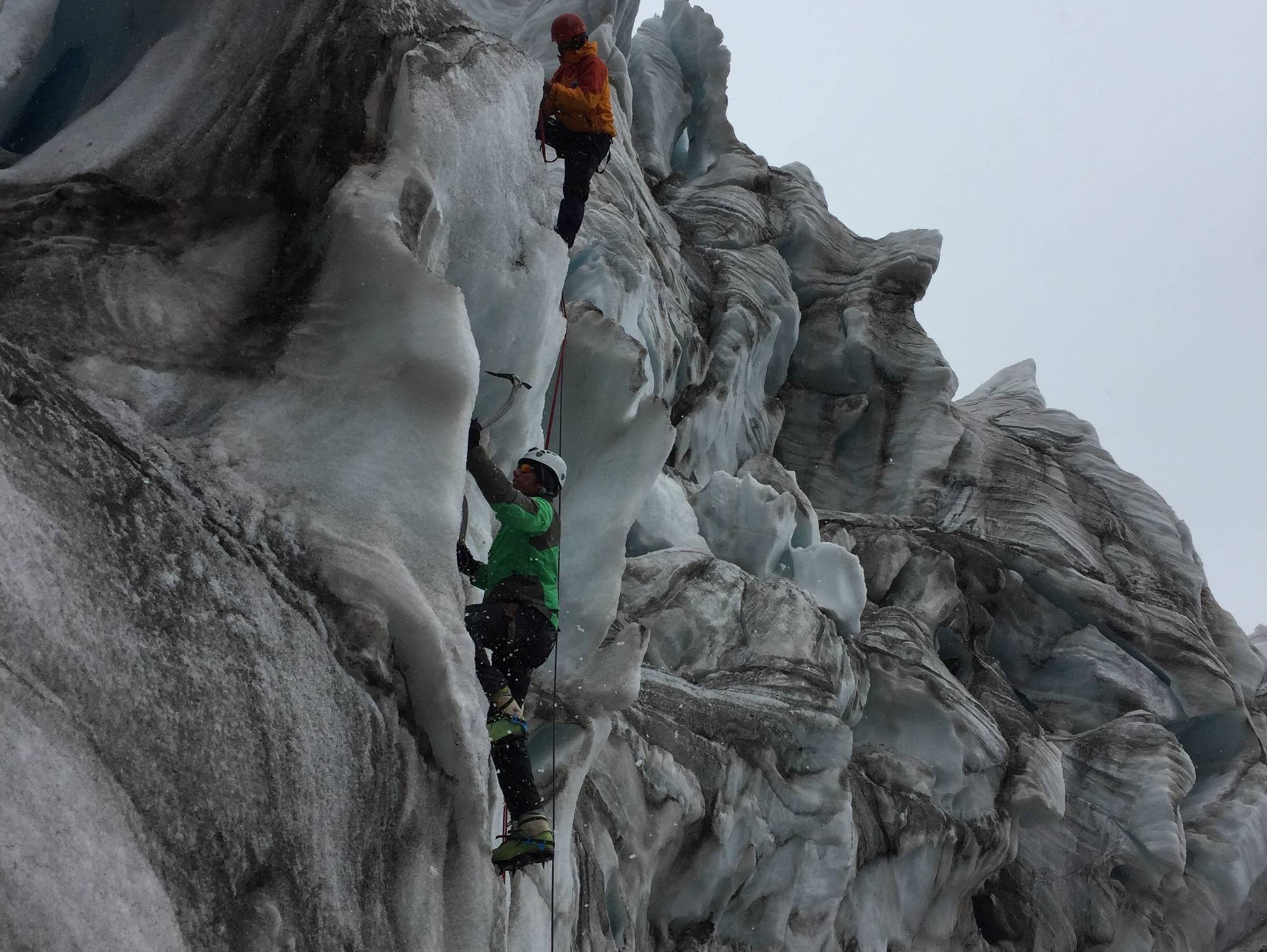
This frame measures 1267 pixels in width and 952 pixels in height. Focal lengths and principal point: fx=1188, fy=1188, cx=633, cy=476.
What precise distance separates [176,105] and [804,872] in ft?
23.9

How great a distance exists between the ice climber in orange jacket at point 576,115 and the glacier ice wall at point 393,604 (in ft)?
2.32

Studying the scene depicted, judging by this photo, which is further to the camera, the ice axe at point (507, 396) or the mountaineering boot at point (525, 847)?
the ice axe at point (507, 396)

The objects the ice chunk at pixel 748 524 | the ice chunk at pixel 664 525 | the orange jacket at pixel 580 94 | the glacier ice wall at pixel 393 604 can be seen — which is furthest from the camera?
the ice chunk at pixel 748 524

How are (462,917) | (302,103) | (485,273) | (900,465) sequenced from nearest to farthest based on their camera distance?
(462,917) < (302,103) < (485,273) < (900,465)

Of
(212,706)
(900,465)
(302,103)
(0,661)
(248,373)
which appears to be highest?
(302,103)

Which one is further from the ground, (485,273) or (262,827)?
(485,273)

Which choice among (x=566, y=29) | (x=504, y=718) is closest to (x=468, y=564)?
(x=504, y=718)

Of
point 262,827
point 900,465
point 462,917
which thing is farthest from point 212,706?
point 900,465

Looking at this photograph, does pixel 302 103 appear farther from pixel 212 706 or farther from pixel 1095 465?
pixel 1095 465

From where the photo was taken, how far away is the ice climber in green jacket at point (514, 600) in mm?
4953

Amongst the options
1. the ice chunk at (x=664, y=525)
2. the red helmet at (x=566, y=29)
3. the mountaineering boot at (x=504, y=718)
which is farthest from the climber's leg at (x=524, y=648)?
the ice chunk at (x=664, y=525)

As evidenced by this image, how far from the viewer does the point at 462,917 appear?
14.4ft

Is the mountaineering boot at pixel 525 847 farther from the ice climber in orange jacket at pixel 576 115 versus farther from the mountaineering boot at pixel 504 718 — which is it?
the ice climber in orange jacket at pixel 576 115

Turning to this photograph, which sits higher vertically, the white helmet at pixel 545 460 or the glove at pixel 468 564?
the white helmet at pixel 545 460
